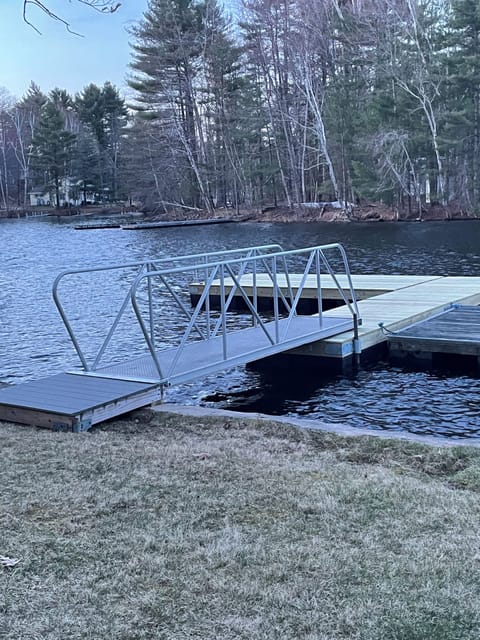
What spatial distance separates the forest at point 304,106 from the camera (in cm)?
3659

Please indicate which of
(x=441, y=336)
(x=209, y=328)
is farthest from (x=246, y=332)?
(x=441, y=336)

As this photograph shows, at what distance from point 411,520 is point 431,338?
19.7 ft

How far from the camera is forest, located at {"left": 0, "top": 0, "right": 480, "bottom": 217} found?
3659 cm

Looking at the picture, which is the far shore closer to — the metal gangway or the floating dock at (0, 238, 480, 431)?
the floating dock at (0, 238, 480, 431)

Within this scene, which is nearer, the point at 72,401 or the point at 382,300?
the point at 72,401

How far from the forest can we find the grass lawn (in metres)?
33.7

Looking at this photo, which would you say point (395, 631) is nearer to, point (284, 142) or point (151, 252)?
point (151, 252)

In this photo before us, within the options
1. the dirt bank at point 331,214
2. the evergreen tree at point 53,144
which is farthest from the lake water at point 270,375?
the evergreen tree at point 53,144

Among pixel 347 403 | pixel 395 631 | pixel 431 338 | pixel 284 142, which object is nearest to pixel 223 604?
pixel 395 631

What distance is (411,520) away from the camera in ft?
12.3

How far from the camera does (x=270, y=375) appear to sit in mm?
9398

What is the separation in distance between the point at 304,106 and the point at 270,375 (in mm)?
38188

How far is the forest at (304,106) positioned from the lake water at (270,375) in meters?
5.07

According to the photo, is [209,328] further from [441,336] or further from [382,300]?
[382,300]
